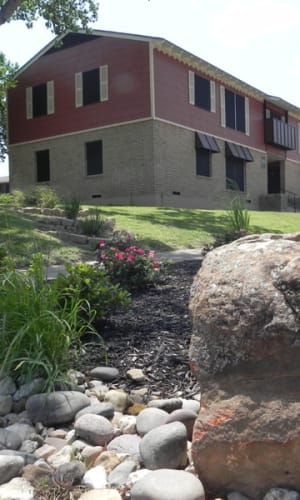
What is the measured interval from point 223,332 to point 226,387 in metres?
0.21

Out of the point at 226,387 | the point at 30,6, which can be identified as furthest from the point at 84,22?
the point at 226,387

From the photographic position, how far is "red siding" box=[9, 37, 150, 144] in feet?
68.3

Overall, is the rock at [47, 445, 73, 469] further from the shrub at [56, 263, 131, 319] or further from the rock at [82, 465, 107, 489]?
the shrub at [56, 263, 131, 319]

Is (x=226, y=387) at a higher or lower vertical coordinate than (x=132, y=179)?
lower

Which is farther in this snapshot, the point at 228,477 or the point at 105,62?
the point at 105,62

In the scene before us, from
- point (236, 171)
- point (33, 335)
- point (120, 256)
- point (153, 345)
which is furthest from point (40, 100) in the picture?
point (33, 335)

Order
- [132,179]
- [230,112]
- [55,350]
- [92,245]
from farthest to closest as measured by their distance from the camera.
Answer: [230,112]
[132,179]
[92,245]
[55,350]

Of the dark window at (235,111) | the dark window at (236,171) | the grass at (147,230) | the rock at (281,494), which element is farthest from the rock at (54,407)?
the dark window at (235,111)

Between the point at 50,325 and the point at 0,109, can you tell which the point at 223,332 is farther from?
the point at 0,109

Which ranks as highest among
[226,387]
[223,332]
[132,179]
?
[132,179]

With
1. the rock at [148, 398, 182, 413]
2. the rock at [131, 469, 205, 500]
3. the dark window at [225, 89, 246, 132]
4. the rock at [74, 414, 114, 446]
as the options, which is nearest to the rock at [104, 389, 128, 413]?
the rock at [148, 398, 182, 413]

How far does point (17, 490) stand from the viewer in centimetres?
211

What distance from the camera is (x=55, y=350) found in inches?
125

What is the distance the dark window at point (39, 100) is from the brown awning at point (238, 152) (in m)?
8.72
